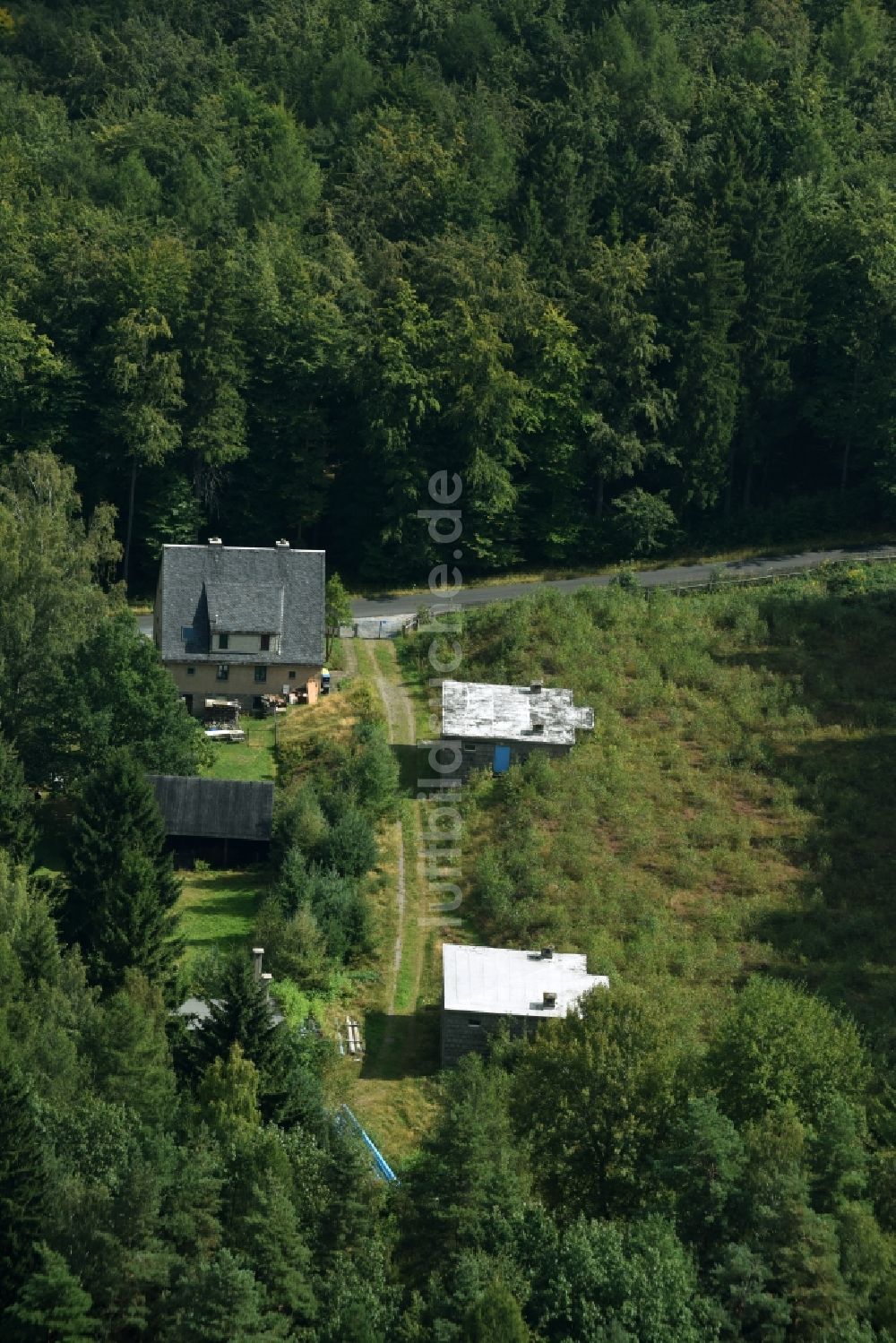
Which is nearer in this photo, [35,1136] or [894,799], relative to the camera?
[35,1136]

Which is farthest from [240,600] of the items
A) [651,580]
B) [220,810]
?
[651,580]

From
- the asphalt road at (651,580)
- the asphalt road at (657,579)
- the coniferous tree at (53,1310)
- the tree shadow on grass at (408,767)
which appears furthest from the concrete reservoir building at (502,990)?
the asphalt road at (657,579)

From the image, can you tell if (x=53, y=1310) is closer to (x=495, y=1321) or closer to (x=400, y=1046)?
(x=495, y=1321)

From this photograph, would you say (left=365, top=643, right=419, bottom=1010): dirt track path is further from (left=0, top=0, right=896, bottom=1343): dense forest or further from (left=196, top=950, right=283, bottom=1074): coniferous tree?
(left=196, top=950, right=283, bottom=1074): coniferous tree

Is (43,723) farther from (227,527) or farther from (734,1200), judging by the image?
(734,1200)

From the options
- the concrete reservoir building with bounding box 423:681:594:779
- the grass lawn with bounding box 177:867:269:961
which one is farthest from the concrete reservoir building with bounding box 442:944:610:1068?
the concrete reservoir building with bounding box 423:681:594:779

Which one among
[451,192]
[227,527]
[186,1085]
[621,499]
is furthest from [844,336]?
[186,1085]

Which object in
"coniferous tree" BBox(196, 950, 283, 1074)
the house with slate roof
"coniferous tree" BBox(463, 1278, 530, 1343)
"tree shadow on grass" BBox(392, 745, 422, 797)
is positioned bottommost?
"coniferous tree" BBox(463, 1278, 530, 1343)
